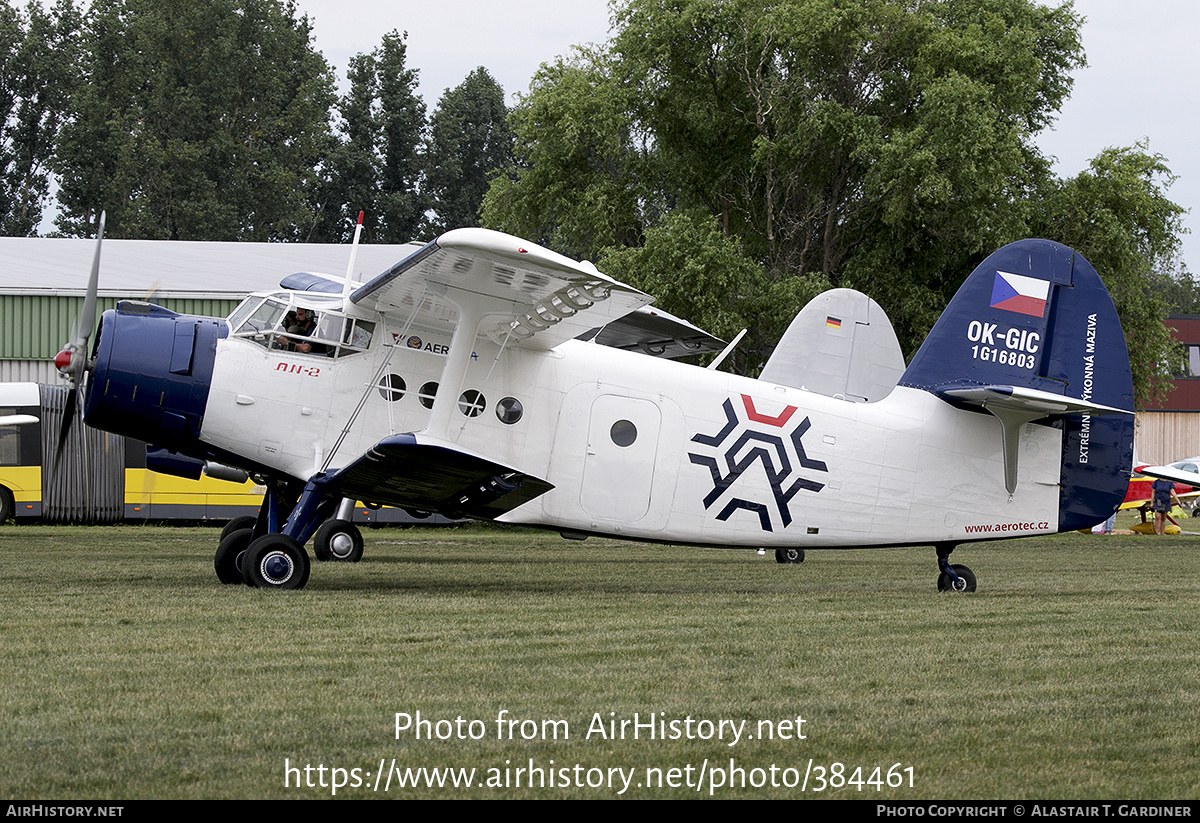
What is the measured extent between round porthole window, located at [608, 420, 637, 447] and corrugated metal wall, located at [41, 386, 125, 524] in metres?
21.2

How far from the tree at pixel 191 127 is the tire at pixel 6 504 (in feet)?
95.9

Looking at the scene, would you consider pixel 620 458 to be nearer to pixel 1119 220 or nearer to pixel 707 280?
pixel 707 280

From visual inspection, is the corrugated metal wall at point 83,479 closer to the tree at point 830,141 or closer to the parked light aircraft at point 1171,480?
the tree at point 830,141

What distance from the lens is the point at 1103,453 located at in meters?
12.8

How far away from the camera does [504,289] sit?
1075cm

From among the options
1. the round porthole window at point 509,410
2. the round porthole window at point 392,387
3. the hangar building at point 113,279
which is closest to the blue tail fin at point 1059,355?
the round porthole window at point 509,410

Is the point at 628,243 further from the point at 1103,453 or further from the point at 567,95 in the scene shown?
the point at 1103,453

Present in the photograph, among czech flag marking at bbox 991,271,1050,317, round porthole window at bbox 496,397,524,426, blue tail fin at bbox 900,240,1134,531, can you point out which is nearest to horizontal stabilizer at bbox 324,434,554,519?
round porthole window at bbox 496,397,524,426

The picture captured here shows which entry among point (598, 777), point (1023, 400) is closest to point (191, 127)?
point (1023, 400)

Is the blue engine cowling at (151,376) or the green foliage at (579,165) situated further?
the green foliage at (579,165)

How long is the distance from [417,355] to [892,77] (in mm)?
20746

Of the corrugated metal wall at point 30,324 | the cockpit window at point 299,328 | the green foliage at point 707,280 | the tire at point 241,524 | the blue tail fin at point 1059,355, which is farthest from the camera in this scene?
the corrugated metal wall at point 30,324

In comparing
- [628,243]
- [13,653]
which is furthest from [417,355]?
[628,243]

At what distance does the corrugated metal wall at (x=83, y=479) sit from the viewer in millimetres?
29312
